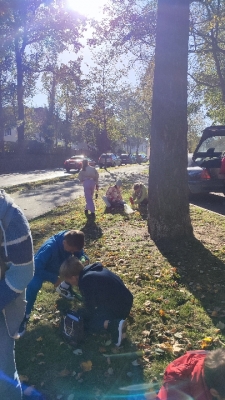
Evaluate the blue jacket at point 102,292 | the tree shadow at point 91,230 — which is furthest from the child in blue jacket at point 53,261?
the tree shadow at point 91,230

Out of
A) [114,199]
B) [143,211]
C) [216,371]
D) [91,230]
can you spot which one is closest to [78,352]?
[216,371]

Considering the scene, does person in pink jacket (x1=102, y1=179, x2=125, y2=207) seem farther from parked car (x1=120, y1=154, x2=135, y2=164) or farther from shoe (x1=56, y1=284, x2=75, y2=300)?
parked car (x1=120, y1=154, x2=135, y2=164)

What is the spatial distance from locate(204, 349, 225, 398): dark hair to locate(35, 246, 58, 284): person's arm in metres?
2.64

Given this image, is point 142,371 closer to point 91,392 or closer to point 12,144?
point 91,392

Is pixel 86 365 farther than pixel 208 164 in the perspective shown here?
No

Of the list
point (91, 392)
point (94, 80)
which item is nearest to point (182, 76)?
point (91, 392)

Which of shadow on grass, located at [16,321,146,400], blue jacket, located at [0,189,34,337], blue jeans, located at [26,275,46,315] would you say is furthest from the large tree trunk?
blue jacket, located at [0,189,34,337]

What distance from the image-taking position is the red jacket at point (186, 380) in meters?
A: 2.47

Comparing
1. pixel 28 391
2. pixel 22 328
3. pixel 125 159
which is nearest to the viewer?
pixel 28 391

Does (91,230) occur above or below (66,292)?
below

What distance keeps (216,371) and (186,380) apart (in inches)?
16.1

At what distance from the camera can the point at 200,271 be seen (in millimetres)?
5867

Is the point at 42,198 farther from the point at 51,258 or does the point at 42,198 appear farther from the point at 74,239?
the point at 74,239

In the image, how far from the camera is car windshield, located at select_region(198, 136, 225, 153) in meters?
13.4
